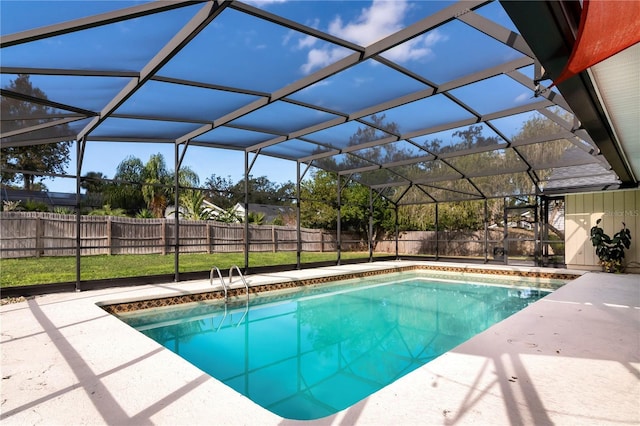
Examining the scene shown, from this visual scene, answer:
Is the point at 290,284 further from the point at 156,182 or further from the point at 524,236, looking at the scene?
the point at 156,182

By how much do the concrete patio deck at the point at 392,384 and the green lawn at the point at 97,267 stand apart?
471 centimetres

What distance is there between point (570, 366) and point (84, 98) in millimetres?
6604

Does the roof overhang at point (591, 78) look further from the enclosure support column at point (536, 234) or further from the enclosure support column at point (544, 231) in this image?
the enclosure support column at point (536, 234)

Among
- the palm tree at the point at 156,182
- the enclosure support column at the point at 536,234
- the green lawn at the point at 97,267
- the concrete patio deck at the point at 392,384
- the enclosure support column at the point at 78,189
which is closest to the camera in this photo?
the concrete patio deck at the point at 392,384

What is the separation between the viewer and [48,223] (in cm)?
1106

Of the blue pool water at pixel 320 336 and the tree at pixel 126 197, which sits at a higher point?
the tree at pixel 126 197

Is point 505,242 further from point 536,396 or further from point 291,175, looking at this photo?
point 291,175

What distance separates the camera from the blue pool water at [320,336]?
3629 millimetres

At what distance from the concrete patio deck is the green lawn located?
4.71 m

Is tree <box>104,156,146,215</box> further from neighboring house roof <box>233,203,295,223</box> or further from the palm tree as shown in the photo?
neighboring house roof <box>233,203,295,223</box>

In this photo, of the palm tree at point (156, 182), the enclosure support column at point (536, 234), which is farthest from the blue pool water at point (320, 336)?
the palm tree at point (156, 182)

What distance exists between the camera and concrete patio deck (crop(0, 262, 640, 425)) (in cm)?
212

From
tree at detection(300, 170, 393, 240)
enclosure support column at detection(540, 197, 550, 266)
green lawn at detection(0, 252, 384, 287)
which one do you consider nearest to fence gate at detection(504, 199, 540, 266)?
enclosure support column at detection(540, 197, 550, 266)

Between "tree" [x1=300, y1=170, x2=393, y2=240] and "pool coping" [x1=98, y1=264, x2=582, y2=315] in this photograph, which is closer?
"pool coping" [x1=98, y1=264, x2=582, y2=315]
